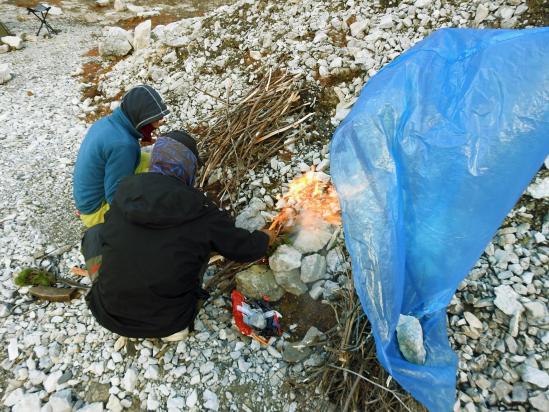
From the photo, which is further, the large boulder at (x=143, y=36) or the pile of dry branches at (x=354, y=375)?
the large boulder at (x=143, y=36)

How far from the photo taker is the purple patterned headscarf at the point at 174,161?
7.55ft

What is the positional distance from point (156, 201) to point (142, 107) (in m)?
1.37

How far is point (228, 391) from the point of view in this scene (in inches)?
97.3

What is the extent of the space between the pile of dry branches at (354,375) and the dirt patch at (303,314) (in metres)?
0.19

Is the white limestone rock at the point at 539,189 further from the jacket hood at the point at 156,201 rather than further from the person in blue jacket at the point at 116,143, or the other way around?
the person in blue jacket at the point at 116,143

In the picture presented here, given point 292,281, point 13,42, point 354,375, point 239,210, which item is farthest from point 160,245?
point 13,42

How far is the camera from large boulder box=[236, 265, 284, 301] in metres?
2.88

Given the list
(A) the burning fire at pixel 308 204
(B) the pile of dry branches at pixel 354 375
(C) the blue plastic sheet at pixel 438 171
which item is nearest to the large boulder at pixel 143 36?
(A) the burning fire at pixel 308 204

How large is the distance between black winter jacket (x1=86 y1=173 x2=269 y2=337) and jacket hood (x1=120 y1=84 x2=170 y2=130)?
1.13 meters

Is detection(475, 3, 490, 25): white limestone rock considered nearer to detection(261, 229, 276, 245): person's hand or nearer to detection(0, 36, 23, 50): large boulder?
detection(261, 229, 276, 245): person's hand

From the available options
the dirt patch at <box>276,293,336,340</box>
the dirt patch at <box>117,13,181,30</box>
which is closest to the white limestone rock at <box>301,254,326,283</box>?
the dirt patch at <box>276,293,336,340</box>

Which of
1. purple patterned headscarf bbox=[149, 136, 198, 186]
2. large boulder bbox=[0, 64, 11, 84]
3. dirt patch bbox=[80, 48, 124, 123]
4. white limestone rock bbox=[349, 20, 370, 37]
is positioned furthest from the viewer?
large boulder bbox=[0, 64, 11, 84]

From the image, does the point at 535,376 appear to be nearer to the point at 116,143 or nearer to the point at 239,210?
the point at 239,210

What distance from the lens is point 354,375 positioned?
2.22 metres
